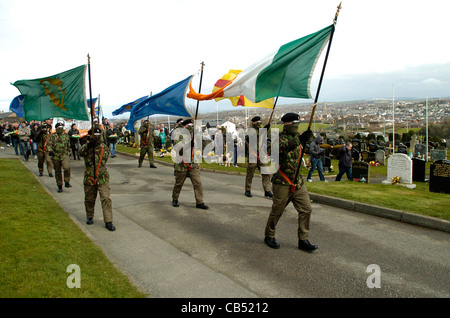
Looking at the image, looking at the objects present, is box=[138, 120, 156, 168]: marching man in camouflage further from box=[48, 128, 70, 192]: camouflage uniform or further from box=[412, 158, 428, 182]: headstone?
box=[412, 158, 428, 182]: headstone

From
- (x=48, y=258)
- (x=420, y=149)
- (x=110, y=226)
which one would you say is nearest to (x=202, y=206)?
(x=110, y=226)

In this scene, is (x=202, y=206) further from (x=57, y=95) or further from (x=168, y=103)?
(x=57, y=95)

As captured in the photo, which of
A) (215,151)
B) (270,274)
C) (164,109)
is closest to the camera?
(270,274)

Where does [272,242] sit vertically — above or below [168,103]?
below

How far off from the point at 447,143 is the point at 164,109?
72.6 feet

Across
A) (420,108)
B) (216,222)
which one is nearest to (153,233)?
(216,222)

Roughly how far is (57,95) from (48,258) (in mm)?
5051

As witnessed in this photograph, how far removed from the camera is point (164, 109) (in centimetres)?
1118

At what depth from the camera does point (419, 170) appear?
46.5 ft

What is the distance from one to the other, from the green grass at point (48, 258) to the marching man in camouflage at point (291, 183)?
2.76 metres

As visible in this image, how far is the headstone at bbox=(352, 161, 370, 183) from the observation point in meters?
13.1

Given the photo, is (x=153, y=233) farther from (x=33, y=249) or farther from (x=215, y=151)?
(x=215, y=151)

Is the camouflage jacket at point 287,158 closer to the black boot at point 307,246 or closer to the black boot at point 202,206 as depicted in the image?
the black boot at point 307,246
